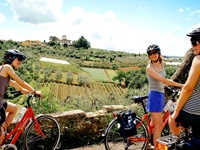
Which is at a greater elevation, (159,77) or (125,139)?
(159,77)

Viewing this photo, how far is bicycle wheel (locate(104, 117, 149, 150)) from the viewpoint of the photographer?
167 inches

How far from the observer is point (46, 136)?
4.76 meters

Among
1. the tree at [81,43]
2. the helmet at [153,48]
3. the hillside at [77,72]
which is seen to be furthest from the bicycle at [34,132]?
the tree at [81,43]

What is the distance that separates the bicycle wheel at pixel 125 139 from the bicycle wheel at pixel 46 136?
1064 mm

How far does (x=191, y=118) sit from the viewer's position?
2666 mm

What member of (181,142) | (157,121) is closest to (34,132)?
(157,121)

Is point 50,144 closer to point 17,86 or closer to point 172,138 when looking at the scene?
point 17,86

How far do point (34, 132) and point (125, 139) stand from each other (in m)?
1.74

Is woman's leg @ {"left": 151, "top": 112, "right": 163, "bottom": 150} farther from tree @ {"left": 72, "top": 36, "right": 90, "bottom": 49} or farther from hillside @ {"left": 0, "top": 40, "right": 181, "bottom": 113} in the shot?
tree @ {"left": 72, "top": 36, "right": 90, "bottom": 49}

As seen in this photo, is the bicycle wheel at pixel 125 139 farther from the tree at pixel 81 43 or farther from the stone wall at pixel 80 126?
the tree at pixel 81 43

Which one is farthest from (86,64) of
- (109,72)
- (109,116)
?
(109,116)

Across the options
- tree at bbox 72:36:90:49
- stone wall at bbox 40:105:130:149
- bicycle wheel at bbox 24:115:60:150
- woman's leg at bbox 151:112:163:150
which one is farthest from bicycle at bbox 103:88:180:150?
tree at bbox 72:36:90:49

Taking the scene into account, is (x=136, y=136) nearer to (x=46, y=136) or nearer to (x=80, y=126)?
(x=80, y=126)

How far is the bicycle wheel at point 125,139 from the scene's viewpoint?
4250mm
